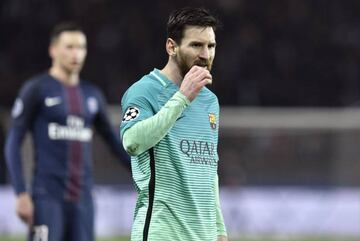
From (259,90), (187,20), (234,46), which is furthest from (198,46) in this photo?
(234,46)

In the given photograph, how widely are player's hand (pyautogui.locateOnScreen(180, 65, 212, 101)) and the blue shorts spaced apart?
2.89 meters

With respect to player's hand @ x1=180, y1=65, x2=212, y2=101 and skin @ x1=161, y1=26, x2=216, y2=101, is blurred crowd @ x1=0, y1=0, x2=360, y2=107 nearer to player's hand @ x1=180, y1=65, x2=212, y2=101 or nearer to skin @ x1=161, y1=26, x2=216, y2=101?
skin @ x1=161, y1=26, x2=216, y2=101

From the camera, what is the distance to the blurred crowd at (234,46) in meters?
21.3

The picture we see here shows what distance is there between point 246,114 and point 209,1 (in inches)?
140

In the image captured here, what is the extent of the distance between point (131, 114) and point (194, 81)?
0.32m

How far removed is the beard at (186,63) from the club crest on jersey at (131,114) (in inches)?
12.4

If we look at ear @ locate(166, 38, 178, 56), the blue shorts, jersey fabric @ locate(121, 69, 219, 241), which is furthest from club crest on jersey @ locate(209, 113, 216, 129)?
the blue shorts

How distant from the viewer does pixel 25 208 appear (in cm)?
730

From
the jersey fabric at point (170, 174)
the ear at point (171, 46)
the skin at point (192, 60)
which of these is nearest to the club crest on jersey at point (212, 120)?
the jersey fabric at point (170, 174)

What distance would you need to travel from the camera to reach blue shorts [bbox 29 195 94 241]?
7.28 metres

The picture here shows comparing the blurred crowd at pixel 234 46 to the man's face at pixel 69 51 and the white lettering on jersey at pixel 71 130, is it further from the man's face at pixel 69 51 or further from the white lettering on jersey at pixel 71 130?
the white lettering on jersey at pixel 71 130

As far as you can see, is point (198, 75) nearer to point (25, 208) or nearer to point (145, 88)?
point (145, 88)

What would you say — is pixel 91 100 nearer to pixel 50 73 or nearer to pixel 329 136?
pixel 50 73

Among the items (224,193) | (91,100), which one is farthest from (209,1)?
(91,100)
